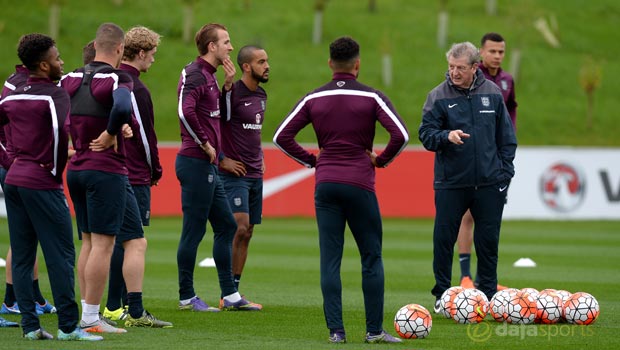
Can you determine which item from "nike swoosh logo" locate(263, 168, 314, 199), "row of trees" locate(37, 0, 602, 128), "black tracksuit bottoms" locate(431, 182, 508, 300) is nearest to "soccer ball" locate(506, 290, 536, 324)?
"black tracksuit bottoms" locate(431, 182, 508, 300)

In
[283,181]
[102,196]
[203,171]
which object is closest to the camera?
[102,196]

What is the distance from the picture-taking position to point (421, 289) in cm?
1346

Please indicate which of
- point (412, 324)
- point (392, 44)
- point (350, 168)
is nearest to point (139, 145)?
point (350, 168)

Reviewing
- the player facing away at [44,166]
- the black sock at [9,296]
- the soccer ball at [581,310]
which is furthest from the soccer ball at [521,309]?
the black sock at [9,296]

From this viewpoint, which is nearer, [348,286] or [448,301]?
[448,301]

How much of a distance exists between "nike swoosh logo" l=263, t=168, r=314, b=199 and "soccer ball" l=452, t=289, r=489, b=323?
632 inches

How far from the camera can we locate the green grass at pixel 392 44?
1592 inches

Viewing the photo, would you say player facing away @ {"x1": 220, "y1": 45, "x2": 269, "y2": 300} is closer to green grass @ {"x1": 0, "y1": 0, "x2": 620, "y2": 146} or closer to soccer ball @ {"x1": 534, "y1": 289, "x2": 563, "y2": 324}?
soccer ball @ {"x1": 534, "y1": 289, "x2": 563, "y2": 324}

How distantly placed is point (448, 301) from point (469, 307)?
0.26m

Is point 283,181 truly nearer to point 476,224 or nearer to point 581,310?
point 476,224

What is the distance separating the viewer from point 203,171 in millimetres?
11000

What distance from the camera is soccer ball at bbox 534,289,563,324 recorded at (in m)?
10.0

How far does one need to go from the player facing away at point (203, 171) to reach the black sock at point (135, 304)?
52.0 inches

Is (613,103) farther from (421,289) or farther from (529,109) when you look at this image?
(421,289)
